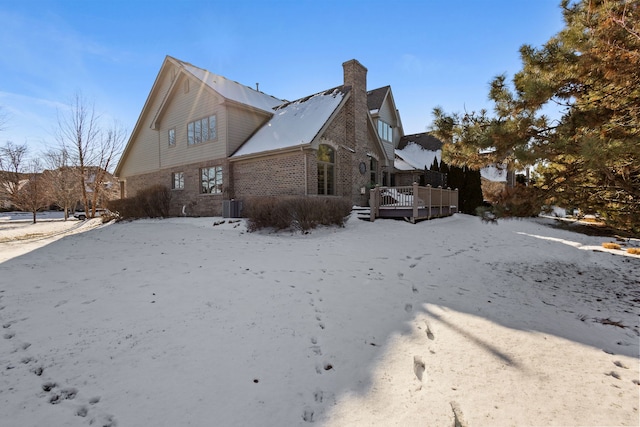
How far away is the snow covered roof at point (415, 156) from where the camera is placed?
22.6 metres

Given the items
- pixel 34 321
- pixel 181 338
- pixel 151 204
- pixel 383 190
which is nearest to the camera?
pixel 181 338

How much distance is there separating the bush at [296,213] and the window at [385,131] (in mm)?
12105

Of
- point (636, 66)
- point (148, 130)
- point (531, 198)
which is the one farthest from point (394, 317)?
point (148, 130)

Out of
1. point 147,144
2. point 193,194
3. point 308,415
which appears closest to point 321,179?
point 193,194

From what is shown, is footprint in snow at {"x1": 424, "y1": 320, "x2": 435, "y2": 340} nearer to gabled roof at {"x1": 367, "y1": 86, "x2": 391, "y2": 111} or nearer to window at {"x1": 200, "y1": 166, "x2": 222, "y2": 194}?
window at {"x1": 200, "y1": 166, "x2": 222, "y2": 194}

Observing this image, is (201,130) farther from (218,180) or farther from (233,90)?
(218,180)

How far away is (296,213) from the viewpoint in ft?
33.8

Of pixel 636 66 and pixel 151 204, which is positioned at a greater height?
pixel 636 66

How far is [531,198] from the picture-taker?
602 cm

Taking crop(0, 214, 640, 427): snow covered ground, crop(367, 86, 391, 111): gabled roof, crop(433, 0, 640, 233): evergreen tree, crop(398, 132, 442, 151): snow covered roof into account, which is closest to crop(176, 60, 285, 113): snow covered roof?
crop(367, 86, 391, 111): gabled roof

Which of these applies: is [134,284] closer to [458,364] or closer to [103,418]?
[103,418]

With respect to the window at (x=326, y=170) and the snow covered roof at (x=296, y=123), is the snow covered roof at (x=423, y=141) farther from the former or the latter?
the window at (x=326, y=170)

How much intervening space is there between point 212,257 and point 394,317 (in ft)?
14.8

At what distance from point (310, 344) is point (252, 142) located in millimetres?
14067
